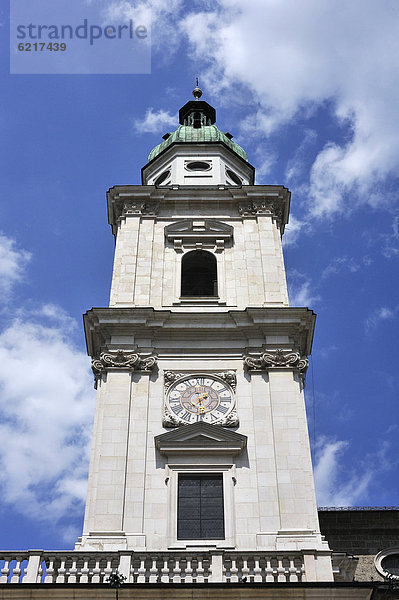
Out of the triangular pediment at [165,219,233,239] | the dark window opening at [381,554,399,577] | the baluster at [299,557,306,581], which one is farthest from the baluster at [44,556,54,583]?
the triangular pediment at [165,219,233,239]

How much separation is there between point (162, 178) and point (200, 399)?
1518 centimetres

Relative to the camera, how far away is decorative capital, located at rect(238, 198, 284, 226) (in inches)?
1314

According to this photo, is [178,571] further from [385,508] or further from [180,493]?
[385,508]

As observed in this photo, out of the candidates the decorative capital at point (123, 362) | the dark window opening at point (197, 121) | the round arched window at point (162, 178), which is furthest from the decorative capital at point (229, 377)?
the dark window opening at point (197, 121)

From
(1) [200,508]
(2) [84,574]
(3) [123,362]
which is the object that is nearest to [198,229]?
(3) [123,362]

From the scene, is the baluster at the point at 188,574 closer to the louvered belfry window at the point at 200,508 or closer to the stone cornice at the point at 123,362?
the louvered belfry window at the point at 200,508

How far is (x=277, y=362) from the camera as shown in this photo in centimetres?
2686

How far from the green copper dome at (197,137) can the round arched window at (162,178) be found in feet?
5.98

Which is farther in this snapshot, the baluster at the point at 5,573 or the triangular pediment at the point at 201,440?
the triangular pediment at the point at 201,440

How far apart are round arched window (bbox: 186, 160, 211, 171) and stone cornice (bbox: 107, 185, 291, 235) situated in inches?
150

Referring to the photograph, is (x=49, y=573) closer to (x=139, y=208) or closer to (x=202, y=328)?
(x=202, y=328)

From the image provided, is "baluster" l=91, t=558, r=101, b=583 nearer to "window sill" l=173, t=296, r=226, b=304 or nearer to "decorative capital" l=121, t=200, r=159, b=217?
"window sill" l=173, t=296, r=226, b=304

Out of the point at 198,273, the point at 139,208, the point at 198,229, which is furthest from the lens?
the point at 139,208

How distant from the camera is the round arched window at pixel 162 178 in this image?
38.4 metres
